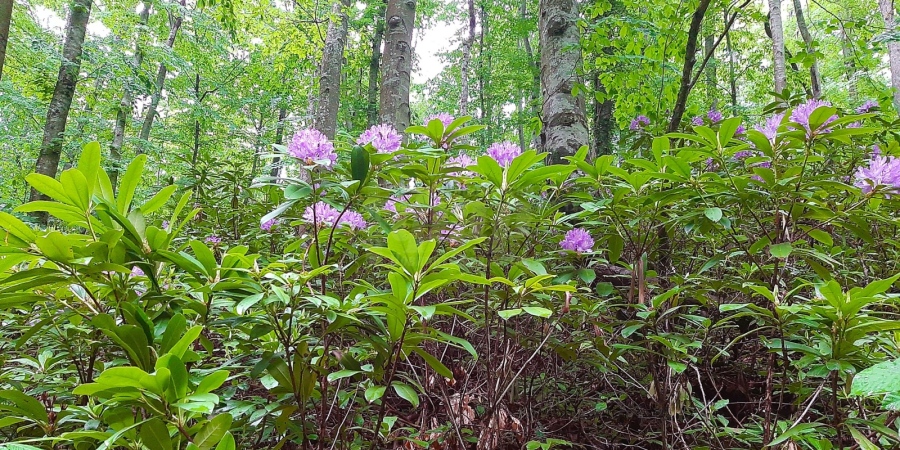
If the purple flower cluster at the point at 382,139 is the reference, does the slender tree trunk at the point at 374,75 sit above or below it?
above

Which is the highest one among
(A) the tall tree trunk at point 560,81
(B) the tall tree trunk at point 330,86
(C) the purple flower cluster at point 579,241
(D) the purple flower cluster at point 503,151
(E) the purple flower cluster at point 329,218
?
(B) the tall tree trunk at point 330,86

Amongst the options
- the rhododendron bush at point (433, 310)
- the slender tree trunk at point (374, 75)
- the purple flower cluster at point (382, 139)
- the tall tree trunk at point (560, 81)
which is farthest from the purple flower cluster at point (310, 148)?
the slender tree trunk at point (374, 75)

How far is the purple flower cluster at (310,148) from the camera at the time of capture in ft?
4.59

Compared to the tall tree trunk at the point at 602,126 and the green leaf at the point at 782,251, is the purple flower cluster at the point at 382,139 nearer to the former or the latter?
the green leaf at the point at 782,251

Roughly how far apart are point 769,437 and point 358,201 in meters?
1.32

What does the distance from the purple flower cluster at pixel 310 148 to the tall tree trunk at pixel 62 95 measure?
5924mm

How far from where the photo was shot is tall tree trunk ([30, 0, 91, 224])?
18.5 ft

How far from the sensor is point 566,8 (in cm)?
298

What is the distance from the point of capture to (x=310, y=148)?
1.43 metres

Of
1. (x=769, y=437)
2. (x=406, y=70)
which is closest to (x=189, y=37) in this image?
(x=406, y=70)

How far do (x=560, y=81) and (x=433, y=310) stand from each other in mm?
2354

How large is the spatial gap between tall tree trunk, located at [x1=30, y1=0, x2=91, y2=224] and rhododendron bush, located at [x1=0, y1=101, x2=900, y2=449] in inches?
197

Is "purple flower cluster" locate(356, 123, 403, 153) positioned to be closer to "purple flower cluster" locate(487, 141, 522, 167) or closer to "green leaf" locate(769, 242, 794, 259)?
"purple flower cluster" locate(487, 141, 522, 167)

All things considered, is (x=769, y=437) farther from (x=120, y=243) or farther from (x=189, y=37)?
(x=189, y=37)
